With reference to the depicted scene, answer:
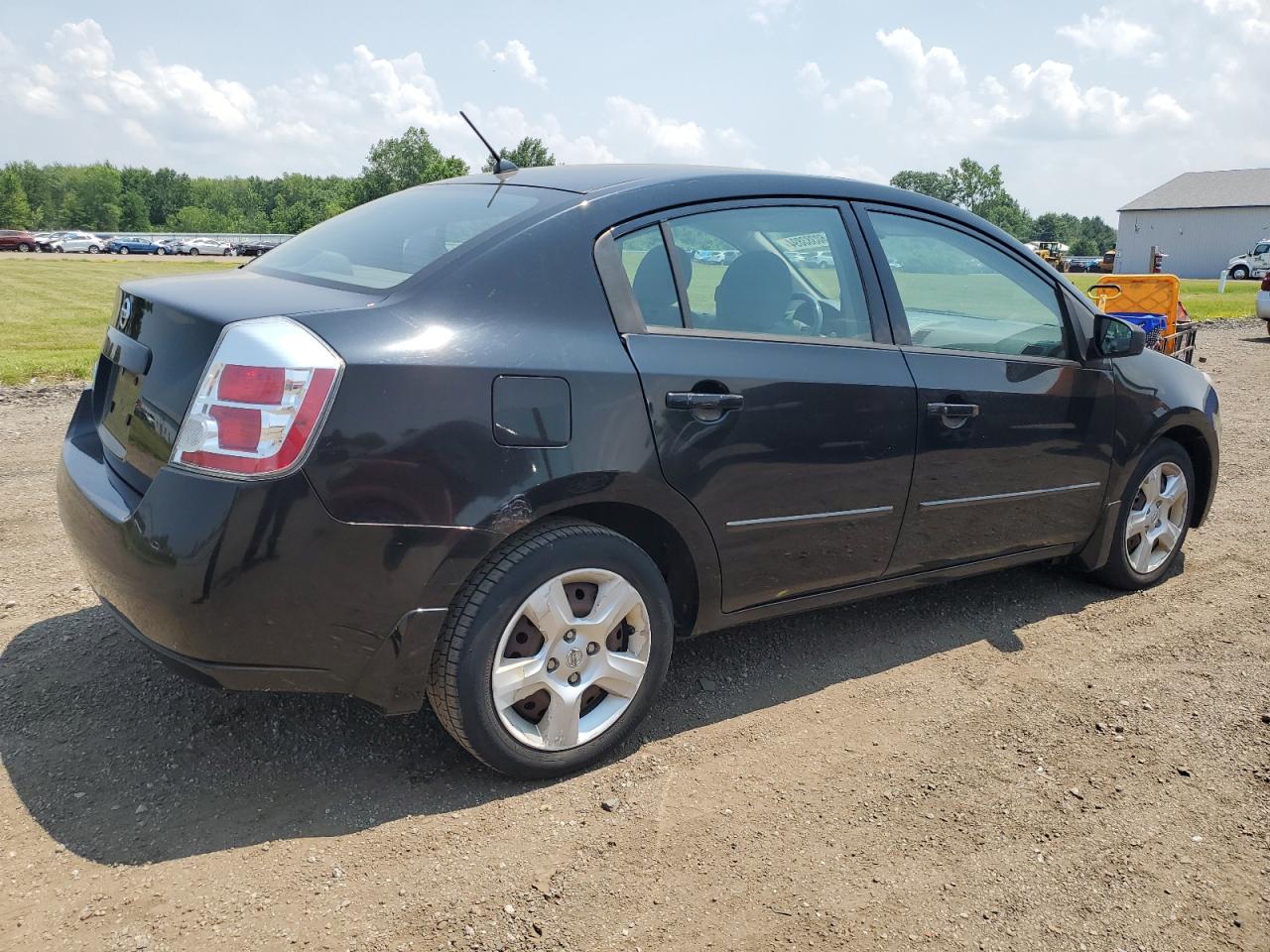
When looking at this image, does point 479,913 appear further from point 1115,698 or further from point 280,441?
point 1115,698

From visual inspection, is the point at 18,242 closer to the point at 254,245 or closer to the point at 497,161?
the point at 254,245

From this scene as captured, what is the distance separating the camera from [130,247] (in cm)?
7294

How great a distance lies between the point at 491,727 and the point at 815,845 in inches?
36.2

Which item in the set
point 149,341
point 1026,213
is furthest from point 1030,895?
point 1026,213

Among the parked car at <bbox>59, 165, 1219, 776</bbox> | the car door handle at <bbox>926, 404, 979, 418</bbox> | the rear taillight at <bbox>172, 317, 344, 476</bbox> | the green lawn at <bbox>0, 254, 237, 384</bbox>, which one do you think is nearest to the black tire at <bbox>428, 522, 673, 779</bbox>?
the parked car at <bbox>59, 165, 1219, 776</bbox>

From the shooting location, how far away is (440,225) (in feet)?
10.5

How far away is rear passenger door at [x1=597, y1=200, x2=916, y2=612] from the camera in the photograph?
120 inches

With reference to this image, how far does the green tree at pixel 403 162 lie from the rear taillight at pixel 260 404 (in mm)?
97774

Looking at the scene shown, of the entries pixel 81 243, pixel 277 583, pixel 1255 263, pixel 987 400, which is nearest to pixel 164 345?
pixel 277 583

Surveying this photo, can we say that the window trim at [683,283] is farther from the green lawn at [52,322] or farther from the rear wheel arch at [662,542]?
the green lawn at [52,322]

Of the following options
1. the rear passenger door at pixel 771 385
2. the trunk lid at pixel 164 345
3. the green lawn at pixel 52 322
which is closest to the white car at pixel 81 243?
the green lawn at pixel 52 322

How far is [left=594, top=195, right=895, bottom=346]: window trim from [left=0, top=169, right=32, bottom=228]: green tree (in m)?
122

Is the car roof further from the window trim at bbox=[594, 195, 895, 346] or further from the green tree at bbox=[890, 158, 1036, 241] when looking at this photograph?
the green tree at bbox=[890, 158, 1036, 241]

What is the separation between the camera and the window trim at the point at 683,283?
3002mm
